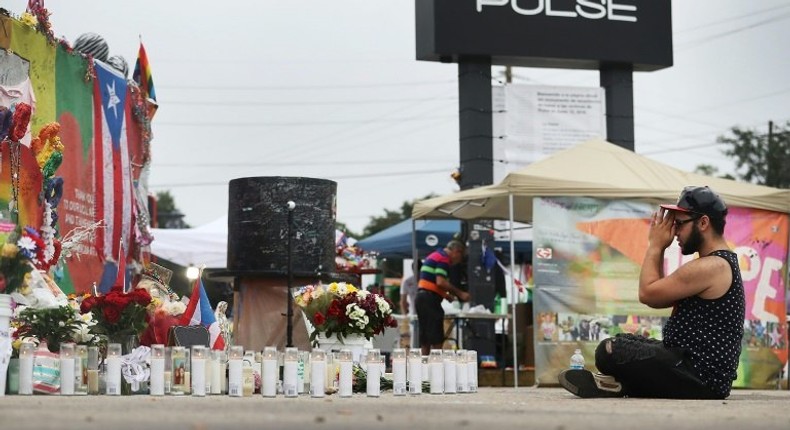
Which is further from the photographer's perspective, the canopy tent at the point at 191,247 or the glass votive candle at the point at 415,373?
the canopy tent at the point at 191,247

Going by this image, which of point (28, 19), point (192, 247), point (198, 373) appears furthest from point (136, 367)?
point (192, 247)

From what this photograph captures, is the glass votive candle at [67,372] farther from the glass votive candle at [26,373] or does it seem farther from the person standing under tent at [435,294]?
the person standing under tent at [435,294]

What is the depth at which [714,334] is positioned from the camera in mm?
9148

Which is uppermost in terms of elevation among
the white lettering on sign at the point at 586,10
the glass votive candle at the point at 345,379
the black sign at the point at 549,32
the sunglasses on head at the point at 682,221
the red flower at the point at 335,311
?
the white lettering on sign at the point at 586,10

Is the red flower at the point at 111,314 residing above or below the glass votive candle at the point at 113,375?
above

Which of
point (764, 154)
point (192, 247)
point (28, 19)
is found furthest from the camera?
point (764, 154)

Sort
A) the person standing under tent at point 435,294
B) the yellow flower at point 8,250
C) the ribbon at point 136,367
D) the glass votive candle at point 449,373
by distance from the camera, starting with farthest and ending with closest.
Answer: the person standing under tent at point 435,294, the glass votive candle at point 449,373, the ribbon at point 136,367, the yellow flower at point 8,250

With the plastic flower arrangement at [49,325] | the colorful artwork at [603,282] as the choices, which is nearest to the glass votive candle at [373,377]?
the plastic flower arrangement at [49,325]

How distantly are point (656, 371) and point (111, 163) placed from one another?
8088 mm

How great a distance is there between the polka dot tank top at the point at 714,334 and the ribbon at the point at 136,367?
3.57m

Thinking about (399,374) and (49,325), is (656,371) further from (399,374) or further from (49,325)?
(49,325)

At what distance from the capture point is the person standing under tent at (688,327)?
9.14 m

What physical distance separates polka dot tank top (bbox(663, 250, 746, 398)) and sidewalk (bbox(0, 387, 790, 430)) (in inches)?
32.3

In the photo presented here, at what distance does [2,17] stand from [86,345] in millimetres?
3608
